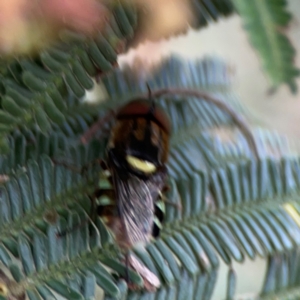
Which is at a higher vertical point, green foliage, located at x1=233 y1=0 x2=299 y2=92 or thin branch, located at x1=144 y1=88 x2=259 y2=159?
thin branch, located at x1=144 y1=88 x2=259 y2=159

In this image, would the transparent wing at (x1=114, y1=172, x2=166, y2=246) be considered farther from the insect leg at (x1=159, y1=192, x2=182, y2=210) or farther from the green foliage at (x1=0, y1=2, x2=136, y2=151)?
the green foliage at (x1=0, y1=2, x2=136, y2=151)

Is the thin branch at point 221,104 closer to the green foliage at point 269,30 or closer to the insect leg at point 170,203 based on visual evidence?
the insect leg at point 170,203

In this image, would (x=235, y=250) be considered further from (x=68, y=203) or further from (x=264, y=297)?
(x=68, y=203)

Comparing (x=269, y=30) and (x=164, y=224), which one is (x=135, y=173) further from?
(x=269, y=30)

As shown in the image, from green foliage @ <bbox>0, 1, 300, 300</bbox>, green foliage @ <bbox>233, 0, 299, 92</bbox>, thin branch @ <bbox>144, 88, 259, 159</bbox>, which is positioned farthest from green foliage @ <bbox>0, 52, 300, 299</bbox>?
green foliage @ <bbox>233, 0, 299, 92</bbox>

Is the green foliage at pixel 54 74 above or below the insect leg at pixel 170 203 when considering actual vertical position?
above

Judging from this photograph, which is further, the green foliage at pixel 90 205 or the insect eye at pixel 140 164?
the insect eye at pixel 140 164

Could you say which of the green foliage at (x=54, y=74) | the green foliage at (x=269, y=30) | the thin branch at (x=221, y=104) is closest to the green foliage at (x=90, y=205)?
the green foliage at (x=54, y=74)
